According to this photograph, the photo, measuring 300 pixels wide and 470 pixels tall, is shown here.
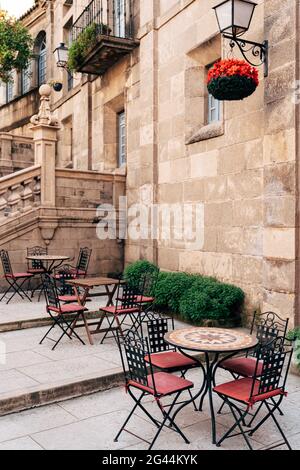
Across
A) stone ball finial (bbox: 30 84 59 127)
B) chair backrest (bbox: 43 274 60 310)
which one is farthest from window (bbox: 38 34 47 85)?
chair backrest (bbox: 43 274 60 310)

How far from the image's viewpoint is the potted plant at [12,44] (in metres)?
19.2

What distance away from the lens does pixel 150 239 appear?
11.6 meters

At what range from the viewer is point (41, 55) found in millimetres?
22344

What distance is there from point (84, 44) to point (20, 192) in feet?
15.8

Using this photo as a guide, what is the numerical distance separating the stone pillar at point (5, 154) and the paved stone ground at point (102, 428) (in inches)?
458

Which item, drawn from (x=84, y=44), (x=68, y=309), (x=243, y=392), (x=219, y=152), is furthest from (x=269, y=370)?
(x=84, y=44)

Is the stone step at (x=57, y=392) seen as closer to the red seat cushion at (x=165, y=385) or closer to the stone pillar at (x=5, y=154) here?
the red seat cushion at (x=165, y=385)

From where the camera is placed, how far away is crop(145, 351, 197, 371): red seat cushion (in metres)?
5.00

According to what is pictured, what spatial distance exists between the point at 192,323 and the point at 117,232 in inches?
195

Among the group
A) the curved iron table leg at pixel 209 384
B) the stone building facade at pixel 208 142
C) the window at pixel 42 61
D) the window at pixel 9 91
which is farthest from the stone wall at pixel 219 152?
the window at pixel 9 91

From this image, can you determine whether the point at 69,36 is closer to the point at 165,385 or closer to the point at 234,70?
the point at 234,70

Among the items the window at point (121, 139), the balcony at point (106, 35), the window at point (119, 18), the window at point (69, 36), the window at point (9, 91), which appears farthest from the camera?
the window at point (9, 91)

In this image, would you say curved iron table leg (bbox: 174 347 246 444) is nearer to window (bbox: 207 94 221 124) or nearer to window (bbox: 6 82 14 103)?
window (bbox: 207 94 221 124)

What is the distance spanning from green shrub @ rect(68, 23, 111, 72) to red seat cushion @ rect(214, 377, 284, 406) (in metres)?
10.8
